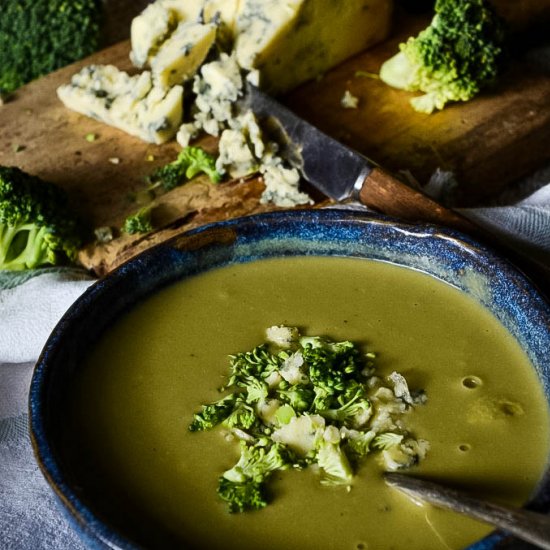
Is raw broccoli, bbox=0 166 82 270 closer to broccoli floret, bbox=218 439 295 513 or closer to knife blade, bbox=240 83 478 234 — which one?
knife blade, bbox=240 83 478 234

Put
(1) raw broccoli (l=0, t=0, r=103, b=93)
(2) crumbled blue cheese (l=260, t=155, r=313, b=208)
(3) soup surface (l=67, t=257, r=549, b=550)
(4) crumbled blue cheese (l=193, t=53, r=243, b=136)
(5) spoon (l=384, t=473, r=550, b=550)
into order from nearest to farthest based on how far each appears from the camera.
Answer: (5) spoon (l=384, t=473, r=550, b=550)
(3) soup surface (l=67, t=257, r=549, b=550)
(2) crumbled blue cheese (l=260, t=155, r=313, b=208)
(4) crumbled blue cheese (l=193, t=53, r=243, b=136)
(1) raw broccoli (l=0, t=0, r=103, b=93)

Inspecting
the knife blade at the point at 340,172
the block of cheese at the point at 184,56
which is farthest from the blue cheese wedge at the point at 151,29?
the knife blade at the point at 340,172

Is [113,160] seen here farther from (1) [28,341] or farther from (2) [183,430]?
(2) [183,430]

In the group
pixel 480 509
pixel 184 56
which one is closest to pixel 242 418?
pixel 480 509

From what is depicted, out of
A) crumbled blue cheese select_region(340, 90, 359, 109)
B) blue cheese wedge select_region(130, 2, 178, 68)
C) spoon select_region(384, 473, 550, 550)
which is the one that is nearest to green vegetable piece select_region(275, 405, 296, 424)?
spoon select_region(384, 473, 550, 550)

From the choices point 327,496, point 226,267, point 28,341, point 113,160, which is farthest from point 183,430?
point 113,160

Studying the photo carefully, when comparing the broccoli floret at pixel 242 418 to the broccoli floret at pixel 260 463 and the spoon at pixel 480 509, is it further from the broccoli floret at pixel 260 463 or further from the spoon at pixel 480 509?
the spoon at pixel 480 509

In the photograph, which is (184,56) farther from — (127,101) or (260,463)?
(260,463)
